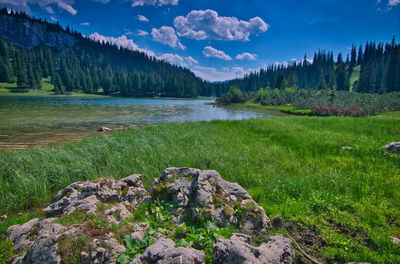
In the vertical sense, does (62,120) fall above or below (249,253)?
below

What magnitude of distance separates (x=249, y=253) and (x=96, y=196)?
3951mm

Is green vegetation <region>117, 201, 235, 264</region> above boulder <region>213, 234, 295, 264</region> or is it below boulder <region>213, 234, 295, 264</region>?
below

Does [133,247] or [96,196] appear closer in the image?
[133,247]

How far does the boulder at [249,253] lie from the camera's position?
244 cm

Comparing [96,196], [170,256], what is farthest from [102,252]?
[96,196]

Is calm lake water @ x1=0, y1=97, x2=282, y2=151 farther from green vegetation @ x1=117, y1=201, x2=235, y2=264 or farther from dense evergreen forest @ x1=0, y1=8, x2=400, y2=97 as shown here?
dense evergreen forest @ x1=0, y1=8, x2=400, y2=97

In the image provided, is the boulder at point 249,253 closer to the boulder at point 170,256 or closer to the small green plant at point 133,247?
the boulder at point 170,256

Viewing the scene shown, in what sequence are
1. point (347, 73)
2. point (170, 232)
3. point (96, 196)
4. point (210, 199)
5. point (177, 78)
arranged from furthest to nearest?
point (177, 78) < point (347, 73) < point (96, 196) < point (210, 199) < point (170, 232)

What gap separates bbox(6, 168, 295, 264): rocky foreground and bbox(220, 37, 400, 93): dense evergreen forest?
72.0 metres

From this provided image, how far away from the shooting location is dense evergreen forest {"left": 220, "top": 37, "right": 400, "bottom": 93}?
8606 cm

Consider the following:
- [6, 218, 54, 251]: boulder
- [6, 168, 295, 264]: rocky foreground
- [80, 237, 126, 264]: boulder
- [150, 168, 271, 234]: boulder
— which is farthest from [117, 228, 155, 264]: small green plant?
[6, 218, 54, 251]: boulder

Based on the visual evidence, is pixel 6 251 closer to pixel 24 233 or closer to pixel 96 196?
pixel 24 233

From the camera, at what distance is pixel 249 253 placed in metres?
2.52

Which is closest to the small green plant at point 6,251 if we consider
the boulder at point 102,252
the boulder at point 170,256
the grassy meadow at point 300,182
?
the grassy meadow at point 300,182
